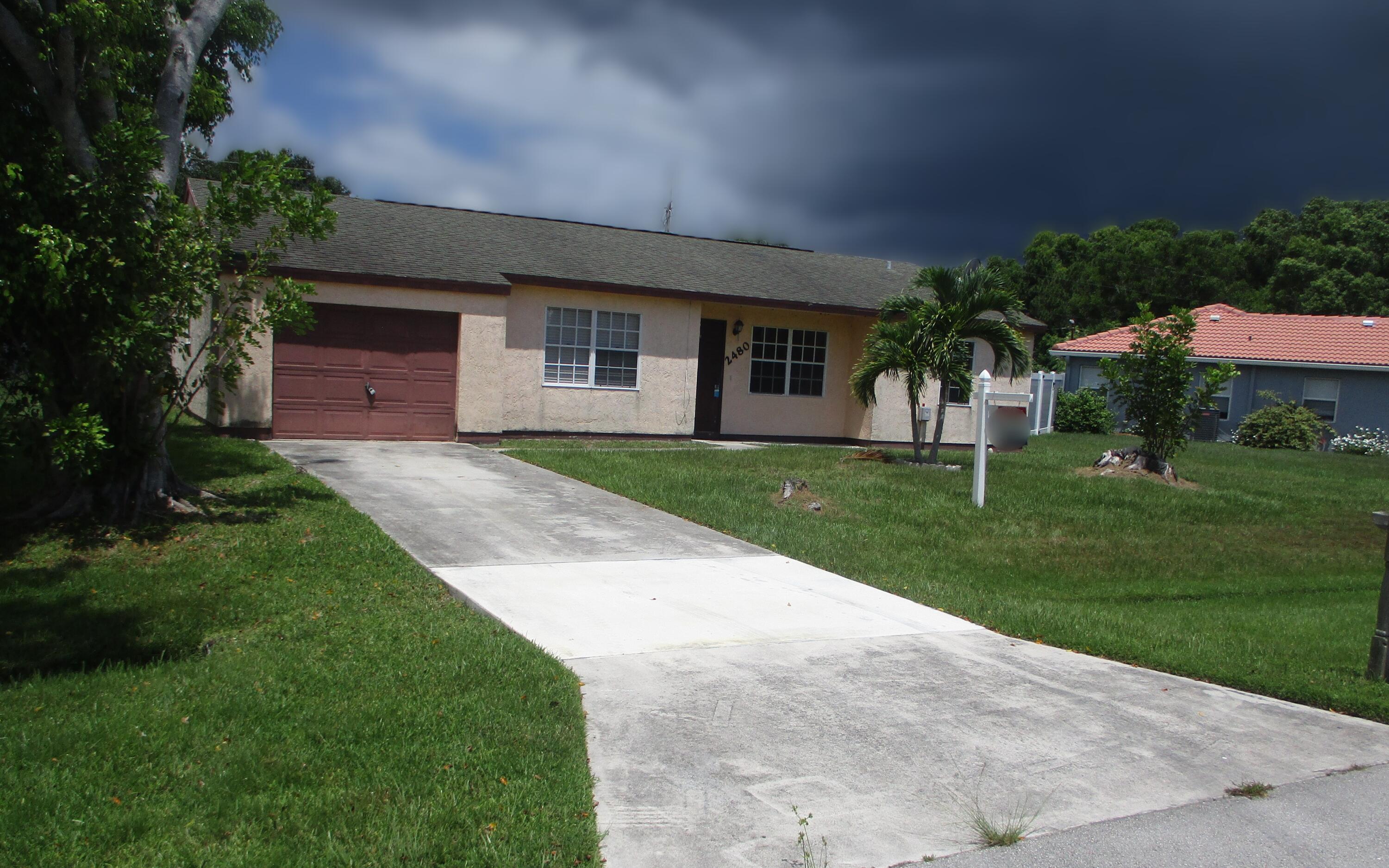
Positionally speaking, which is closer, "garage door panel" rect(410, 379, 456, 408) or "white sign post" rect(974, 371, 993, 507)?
"white sign post" rect(974, 371, 993, 507)

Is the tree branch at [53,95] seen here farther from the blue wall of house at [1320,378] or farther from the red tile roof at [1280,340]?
→ the blue wall of house at [1320,378]

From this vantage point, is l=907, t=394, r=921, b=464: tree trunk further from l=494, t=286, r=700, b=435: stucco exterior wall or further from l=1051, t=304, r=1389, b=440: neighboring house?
l=1051, t=304, r=1389, b=440: neighboring house

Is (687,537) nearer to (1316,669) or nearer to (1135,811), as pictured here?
(1316,669)

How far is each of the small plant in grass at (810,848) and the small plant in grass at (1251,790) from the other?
2.03 meters

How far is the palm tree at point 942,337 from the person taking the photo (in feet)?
51.3

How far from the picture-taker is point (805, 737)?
5.19m

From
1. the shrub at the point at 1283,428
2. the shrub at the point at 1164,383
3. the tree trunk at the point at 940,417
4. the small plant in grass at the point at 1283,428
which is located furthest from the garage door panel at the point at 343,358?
the shrub at the point at 1283,428

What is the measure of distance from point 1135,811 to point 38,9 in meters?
10.9

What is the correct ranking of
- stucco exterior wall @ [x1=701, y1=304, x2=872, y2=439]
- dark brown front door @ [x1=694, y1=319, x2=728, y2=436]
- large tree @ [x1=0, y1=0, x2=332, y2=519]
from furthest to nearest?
1. stucco exterior wall @ [x1=701, y1=304, x2=872, y2=439]
2. dark brown front door @ [x1=694, y1=319, x2=728, y2=436]
3. large tree @ [x1=0, y1=0, x2=332, y2=519]

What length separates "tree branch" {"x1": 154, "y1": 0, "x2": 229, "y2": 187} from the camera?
991 centimetres

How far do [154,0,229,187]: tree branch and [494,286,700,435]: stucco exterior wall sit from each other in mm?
7566

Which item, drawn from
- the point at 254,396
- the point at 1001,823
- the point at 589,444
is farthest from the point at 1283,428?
the point at 1001,823

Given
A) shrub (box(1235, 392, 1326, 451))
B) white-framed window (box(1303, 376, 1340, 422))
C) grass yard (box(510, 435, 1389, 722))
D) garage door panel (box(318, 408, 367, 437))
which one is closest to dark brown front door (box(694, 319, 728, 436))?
grass yard (box(510, 435, 1389, 722))

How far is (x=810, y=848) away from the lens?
159 inches
